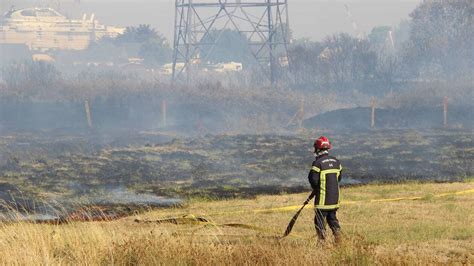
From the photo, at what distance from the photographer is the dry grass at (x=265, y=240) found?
490 inches

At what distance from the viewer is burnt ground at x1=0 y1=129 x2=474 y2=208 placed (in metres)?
26.3

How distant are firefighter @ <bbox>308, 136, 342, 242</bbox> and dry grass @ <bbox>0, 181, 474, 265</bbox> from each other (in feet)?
1.28

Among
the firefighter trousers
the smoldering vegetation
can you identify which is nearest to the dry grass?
the firefighter trousers

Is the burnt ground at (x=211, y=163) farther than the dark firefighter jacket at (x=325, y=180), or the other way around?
the burnt ground at (x=211, y=163)

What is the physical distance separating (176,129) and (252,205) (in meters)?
29.7

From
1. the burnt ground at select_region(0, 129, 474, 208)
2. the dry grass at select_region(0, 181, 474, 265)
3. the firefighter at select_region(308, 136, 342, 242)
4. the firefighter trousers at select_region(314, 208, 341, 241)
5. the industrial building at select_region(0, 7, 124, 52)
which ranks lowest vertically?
the burnt ground at select_region(0, 129, 474, 208)

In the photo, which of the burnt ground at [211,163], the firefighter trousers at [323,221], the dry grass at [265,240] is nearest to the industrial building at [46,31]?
the burnt ground at [211,163]

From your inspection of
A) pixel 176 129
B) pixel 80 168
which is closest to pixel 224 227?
pixel 80 168

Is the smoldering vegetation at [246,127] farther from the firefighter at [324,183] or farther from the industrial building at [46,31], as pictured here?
the industrial building at [46,31]

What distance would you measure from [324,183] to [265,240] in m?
1.27

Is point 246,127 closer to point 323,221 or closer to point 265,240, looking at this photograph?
point 265,240

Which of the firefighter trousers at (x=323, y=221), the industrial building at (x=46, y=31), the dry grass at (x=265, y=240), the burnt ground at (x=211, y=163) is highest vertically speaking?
the industrial building at (x=46, y=31)

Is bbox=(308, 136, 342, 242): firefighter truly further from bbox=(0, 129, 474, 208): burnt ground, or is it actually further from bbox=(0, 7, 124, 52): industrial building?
bbox=(0, 7, 124, 52): industrial building

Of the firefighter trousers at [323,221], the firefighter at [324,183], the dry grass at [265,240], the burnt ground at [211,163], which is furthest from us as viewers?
the burnt ground at [211,163]
